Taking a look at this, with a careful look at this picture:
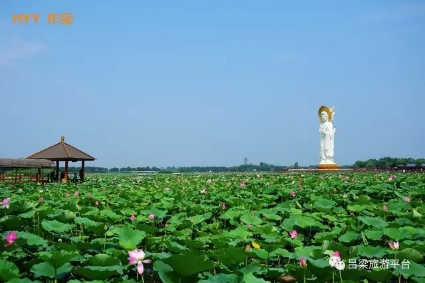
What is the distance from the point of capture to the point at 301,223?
155 inches

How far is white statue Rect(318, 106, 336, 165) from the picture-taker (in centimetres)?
2414

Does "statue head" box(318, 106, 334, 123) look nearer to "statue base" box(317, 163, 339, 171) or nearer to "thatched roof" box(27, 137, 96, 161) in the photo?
"statue base" box(317, 163, 339, 171)

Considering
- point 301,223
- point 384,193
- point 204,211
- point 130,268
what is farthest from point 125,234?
point 384,193

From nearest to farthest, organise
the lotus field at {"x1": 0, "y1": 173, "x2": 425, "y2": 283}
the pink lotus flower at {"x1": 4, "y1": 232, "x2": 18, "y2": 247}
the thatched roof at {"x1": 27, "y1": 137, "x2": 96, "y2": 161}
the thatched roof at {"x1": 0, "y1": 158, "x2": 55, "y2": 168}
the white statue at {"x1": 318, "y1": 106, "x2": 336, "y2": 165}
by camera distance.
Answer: the lotus field at {"x1": 0, "y1": 173, "x2": 425, "y2": 283}
the pink lotus flower at {"x1": 4, "y1": 232, "x2": 18, "y2": 247}
the thatched roof at {"x1": 0, "y1": 158, "x2": 55, "y2": 168}
the thatched roof at {"x1": 27, "y1": 137, "x2": 96, "y2": 161}
the white statue at {"x1": 318, "y1": 106, "x2": 336, "y2": 165}

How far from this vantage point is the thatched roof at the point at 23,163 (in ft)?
46.9

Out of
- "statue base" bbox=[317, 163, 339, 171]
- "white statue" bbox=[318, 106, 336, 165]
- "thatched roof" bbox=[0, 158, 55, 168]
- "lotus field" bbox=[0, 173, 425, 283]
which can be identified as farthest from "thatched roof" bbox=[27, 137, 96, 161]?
"white statue" bbox=[318, 106, 336, 165]

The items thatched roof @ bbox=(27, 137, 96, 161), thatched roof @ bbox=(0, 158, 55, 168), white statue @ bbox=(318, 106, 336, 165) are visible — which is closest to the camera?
thatched roof @ bbox=(0, 158, 55, 168)

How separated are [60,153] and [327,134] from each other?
14.0m

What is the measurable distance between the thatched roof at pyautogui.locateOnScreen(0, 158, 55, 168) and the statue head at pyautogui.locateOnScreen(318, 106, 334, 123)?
14299 millimetres

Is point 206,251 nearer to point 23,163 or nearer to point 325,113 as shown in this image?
point 23,163

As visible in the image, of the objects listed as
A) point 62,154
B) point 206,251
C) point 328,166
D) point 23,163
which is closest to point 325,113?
point 328,166

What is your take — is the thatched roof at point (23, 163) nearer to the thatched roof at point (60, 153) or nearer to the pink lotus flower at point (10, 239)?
the thatched roof at point (60, 153)

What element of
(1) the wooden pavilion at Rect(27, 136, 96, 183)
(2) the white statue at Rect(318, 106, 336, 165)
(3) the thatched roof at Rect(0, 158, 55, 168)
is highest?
(2) the white statue at Rect(318, 106, 336, 165)

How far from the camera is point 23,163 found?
14.8 meters
